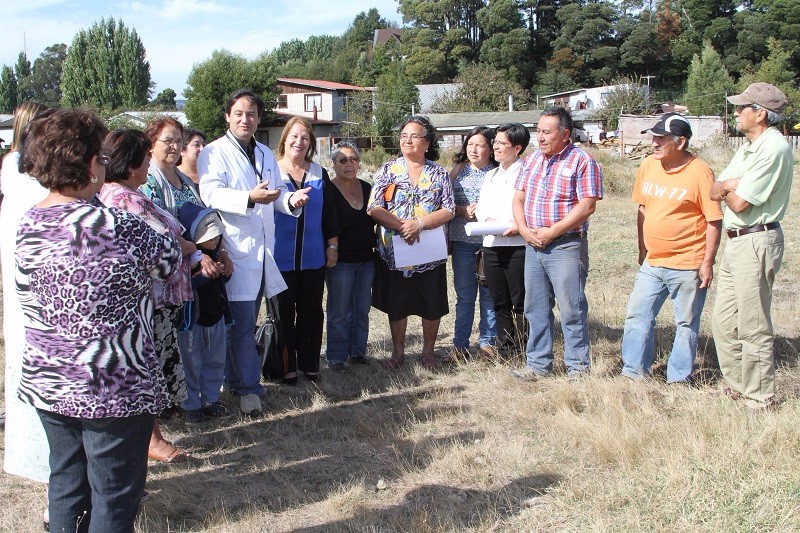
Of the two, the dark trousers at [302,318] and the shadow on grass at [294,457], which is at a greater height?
the dark trousers at [302,318]

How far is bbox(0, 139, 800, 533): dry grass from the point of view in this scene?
11.4ft

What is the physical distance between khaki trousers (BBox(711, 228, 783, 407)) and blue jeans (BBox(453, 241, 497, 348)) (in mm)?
2113

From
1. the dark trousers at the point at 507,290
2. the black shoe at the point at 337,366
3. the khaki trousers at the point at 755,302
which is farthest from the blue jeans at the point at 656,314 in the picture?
the black shoe at the point at 337,366

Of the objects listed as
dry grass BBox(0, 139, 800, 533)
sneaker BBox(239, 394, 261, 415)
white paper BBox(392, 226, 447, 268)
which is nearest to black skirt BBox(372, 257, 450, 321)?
white paper BBox(392, 226, 447, 268)

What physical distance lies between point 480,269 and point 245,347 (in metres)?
2.12

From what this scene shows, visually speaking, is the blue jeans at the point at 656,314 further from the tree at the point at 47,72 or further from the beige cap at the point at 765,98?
the tree at the point at 47,72

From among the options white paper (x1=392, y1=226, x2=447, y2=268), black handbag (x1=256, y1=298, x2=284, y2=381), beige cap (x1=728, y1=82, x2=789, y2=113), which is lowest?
black handbag (x1=256, y1=298, x2=284, y2=381)

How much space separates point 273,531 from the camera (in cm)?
350

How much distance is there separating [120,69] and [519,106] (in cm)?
3868

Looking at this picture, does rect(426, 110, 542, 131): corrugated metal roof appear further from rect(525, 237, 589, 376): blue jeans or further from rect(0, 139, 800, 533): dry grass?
rect(0, 139, 800, 533): dry grass

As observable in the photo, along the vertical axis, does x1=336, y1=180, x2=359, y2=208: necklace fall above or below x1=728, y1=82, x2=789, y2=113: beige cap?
below

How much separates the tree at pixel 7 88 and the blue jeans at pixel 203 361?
99283 millimetres

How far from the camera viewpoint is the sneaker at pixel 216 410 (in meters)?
5.07

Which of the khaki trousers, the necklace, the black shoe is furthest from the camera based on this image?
the black shoe
